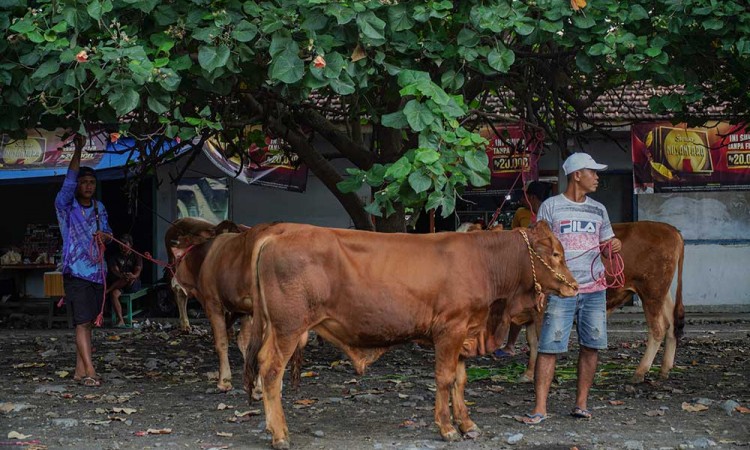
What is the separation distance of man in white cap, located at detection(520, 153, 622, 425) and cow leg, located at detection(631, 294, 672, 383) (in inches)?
76.4

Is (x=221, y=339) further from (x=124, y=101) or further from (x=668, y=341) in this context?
(x=668, y=341)

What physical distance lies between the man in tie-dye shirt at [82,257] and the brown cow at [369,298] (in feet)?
10.1

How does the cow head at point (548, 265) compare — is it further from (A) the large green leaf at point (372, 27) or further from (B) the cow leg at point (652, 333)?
(B) the cow leg at point (652, 333)

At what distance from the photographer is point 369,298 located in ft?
24.9

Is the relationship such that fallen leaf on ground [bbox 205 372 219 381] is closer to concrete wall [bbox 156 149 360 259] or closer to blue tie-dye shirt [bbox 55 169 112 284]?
blue tie-dye shirt [bbox 55 169 112 284]

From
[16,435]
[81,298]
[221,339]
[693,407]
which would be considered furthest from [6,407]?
[693,407]

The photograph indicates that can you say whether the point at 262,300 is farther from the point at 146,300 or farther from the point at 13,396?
the point at 146,300

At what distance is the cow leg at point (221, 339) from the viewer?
32.1 feet

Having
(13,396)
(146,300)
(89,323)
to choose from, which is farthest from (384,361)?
(146,300)

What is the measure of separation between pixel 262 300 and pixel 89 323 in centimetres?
330

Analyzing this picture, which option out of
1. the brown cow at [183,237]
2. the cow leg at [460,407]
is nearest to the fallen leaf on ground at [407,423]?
the cow leg at [460,407]

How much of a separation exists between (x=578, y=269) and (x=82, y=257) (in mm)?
4847

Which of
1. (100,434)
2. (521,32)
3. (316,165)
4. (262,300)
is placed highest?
(521,32)

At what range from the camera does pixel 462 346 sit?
777 centimetres
